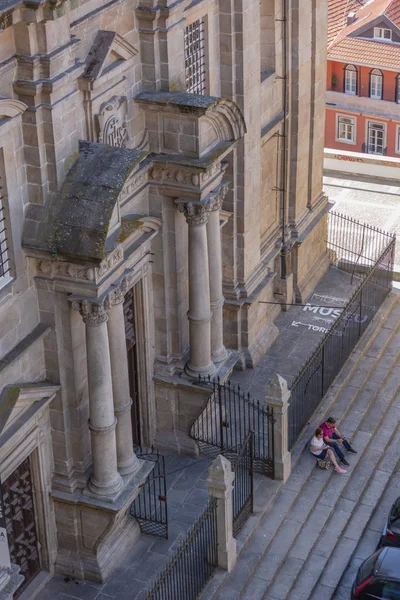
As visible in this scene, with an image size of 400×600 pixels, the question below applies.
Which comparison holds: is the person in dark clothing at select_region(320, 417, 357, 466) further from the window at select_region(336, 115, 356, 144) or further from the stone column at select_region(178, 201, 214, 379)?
the window at select_region(336, 115, 356, 144)

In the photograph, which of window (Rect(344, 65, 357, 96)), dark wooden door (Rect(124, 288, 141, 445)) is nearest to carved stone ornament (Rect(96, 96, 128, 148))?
dark wooden door (Rect(124, 288, 141, 445))

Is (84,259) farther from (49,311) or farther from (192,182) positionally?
(192,182)

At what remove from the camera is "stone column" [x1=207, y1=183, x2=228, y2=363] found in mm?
29641

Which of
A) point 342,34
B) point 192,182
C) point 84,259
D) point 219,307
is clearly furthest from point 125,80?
point 342,34

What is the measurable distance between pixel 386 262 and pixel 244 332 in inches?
282

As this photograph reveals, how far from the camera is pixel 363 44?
225 ft

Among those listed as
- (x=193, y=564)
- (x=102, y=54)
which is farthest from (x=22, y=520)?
(x=102, y=54)

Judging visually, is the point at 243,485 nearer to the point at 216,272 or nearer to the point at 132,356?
the point at 132,356

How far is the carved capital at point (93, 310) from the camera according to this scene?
25.1 m

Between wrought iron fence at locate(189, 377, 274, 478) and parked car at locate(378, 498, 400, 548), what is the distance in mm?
3304

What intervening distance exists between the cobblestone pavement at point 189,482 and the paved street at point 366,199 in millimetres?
7908

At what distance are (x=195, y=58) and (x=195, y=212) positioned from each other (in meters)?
4.19

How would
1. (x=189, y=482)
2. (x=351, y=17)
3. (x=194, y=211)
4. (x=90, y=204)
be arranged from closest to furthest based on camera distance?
1. (x=90, y=204)
2. (x=194, y=211)
3. (x=189, y=482)
4. (x=351, y=17)

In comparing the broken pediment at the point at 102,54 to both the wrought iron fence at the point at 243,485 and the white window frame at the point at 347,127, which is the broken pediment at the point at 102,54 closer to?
the wrought iron fence at the point at 243,485
